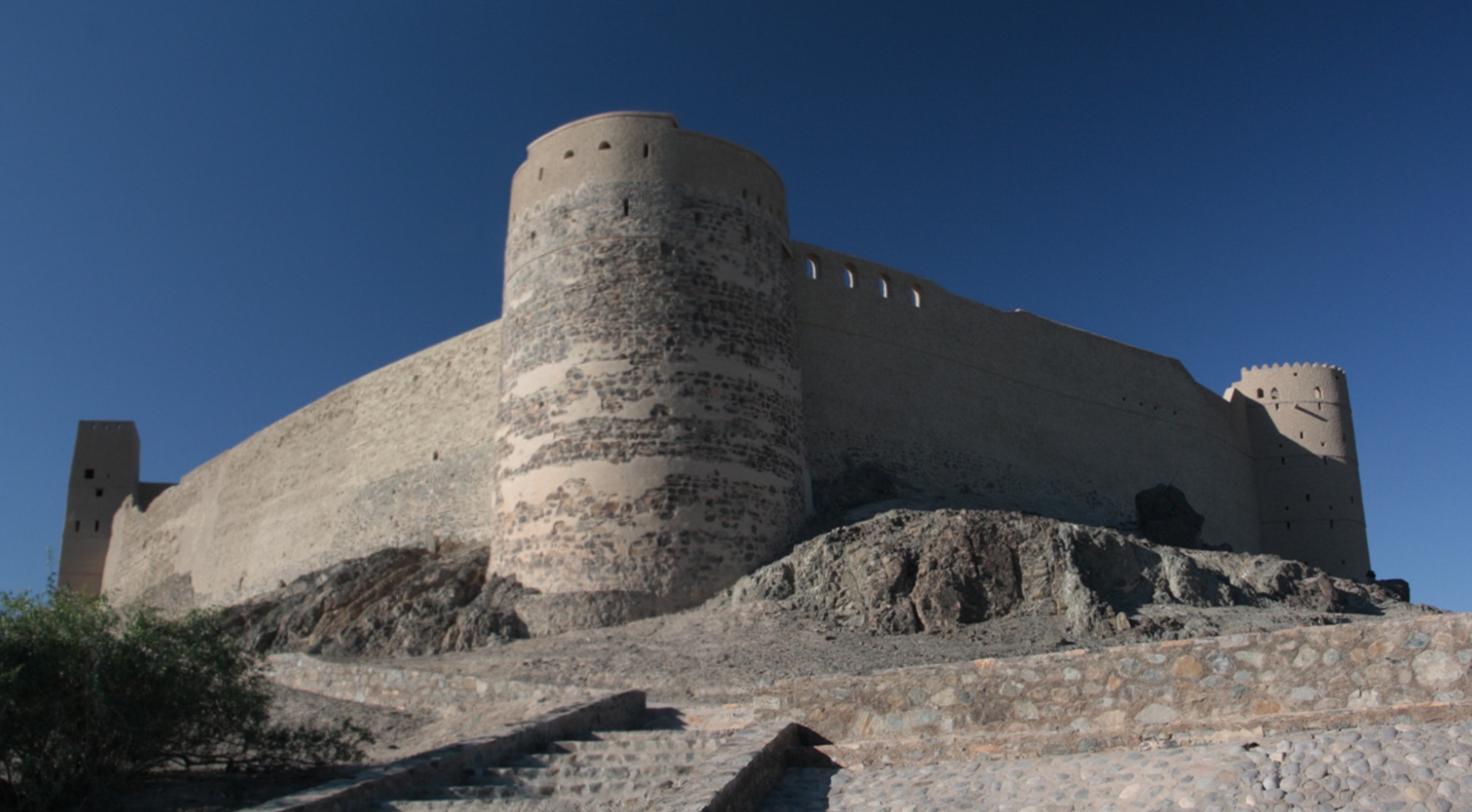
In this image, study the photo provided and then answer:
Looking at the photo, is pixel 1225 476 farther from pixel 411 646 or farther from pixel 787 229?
pixel 411 646

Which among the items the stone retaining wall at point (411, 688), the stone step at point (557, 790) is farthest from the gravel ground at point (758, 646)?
the stone step at point (557, 790)

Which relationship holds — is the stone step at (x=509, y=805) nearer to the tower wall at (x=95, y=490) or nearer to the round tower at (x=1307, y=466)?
the round tower at (x=1307, y=466)

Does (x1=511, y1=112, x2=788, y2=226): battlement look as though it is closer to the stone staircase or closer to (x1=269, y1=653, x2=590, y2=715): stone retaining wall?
(x1=269, y1=653, x2=590, y2=715): stone retaining wall

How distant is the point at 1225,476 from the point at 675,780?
21.2 meters

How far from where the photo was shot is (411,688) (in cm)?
1012

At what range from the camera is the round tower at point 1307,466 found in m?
25.4

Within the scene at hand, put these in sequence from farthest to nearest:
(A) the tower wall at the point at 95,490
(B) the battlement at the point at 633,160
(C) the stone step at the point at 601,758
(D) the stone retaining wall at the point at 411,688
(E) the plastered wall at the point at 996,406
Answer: (A) the tower wall at the point at 95,490
(E) the plastered wall at the point at 996,406
(B) the battlement at the point at 633,160
(D) the stone retaining wall at the point at 411,688
(C) the stone step at the point at 601,758

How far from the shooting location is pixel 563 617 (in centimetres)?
1301

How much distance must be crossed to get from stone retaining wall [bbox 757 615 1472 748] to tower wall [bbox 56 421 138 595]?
29.6 m

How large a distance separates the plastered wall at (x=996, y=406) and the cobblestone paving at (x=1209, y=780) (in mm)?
10558

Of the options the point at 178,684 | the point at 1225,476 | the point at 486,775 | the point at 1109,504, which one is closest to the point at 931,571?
the point at 486,775

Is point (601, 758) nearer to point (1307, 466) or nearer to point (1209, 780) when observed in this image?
point (1209, 780)

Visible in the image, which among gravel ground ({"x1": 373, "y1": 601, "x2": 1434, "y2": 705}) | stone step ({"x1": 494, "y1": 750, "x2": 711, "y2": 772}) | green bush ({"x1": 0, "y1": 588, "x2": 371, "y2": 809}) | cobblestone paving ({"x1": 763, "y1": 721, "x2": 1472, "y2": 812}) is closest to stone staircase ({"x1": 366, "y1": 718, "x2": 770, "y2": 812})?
stone step ({"x1": 494, "y1": 750, "x2": 711, "y2": 772})

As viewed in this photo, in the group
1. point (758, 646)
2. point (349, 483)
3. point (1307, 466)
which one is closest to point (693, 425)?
point (758, 646)
